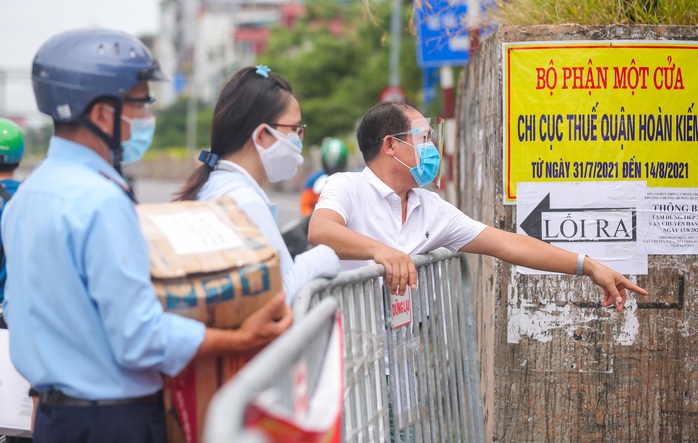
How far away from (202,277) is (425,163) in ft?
6.20

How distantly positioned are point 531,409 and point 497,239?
1.11 meters

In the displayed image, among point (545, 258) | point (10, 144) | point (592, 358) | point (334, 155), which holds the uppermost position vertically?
point (10, 144)

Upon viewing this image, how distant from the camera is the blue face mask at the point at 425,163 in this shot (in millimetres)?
4059

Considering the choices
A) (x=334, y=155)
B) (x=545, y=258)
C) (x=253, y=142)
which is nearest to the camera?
(x=253, y=142)

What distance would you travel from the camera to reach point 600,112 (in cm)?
456

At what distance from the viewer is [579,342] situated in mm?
4617

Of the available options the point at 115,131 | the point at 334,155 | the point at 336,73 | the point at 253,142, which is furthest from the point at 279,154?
the point at 336,73

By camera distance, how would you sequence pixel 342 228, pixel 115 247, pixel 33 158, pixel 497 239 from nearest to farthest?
pixel 115 247 < pixel 342 228 < pixel 497 239 < pixel 33 158

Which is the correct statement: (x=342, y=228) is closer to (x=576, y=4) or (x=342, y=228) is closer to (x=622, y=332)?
(x=622, y=332)

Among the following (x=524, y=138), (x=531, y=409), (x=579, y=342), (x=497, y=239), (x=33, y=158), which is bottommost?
(x=33, y=158)

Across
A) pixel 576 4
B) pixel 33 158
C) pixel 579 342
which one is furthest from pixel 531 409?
pixel 33 158

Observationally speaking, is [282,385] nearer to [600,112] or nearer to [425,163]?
[425,163]

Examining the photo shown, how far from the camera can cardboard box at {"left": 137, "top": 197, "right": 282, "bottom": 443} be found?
7.81 ft

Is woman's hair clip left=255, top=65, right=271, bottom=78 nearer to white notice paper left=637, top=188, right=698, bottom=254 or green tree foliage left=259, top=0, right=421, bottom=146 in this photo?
white notice paper left=637, top=188, right=698, bottom=254
